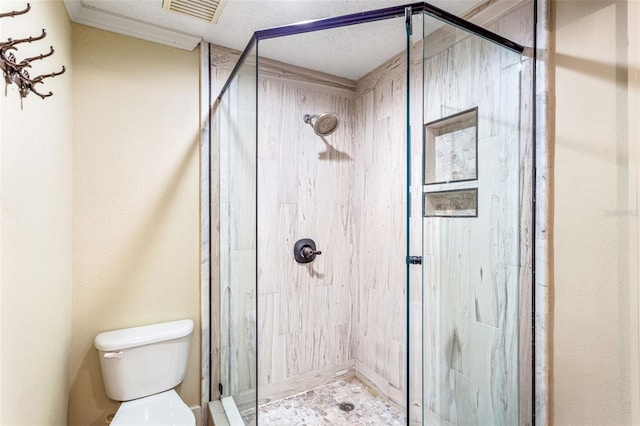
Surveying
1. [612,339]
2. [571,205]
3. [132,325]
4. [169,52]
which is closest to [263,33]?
[169,52]

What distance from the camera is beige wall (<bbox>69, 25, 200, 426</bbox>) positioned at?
1618 mm

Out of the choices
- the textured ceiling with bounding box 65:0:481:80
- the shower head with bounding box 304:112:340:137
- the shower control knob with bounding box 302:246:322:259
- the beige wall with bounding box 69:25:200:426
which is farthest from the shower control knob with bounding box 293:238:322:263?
the textured ceiling with bounding box 65:0:481:80

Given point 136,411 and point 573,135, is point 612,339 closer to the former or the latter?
point 573,135

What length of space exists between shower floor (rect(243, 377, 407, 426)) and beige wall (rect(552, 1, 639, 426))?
1.00 metres

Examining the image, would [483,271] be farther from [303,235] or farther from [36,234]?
[36,234]

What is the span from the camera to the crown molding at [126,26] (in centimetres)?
156

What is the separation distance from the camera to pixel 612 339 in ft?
3.67

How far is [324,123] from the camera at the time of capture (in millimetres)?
2117

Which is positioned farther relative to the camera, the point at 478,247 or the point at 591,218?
the point at 478,247

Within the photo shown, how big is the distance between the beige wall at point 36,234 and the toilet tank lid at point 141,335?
158mm

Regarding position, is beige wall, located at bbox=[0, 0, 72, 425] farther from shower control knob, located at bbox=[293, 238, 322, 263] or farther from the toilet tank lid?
shower control knob, located at bbox=[293, 238, 322, 263]

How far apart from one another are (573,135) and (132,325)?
2189 mm

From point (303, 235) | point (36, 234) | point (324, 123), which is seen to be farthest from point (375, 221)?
point (36, 234)

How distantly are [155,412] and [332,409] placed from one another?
3.44 ft
